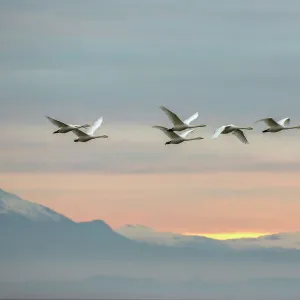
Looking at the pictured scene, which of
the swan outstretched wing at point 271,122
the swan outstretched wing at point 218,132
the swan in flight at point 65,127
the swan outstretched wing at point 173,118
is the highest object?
the swan outstretched wing at point 271,122

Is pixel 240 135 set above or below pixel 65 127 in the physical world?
above

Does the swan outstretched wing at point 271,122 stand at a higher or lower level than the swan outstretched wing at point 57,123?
higher

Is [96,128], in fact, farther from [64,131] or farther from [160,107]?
[160,107]

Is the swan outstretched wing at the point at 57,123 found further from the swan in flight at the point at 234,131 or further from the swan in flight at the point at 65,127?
the swan in flight at the point at 234,131

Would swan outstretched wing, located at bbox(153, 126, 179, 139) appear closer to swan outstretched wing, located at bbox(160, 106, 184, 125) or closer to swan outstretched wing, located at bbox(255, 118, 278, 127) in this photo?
swan outstretched wing, located at bbox(160, 106, 184, 125)

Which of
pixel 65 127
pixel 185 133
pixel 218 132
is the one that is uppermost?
pixel 185 133

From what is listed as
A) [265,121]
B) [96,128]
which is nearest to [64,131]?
[96,128]

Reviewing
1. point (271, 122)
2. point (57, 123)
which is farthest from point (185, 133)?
point (57, 123)

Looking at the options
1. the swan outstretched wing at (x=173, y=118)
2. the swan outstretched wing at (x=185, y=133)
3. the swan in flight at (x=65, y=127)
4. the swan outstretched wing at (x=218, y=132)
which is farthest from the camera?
the swan outstretched wing at (x=185, y=133)

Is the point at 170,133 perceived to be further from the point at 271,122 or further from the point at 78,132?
the point at 271,122

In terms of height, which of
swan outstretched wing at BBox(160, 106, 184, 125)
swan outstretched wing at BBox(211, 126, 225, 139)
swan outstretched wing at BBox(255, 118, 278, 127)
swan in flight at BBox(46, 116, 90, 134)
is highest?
swan outstretched wing at BBox(255, 118, 278, 127)

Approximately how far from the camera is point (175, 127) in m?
173

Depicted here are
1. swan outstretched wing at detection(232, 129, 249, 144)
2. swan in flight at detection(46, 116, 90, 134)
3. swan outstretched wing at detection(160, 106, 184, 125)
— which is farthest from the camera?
swan outstretched wing at detection(232, 129, 249, 144)

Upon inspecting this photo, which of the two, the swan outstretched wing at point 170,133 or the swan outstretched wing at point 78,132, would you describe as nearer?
the swan outstretched wing at point 170,133
